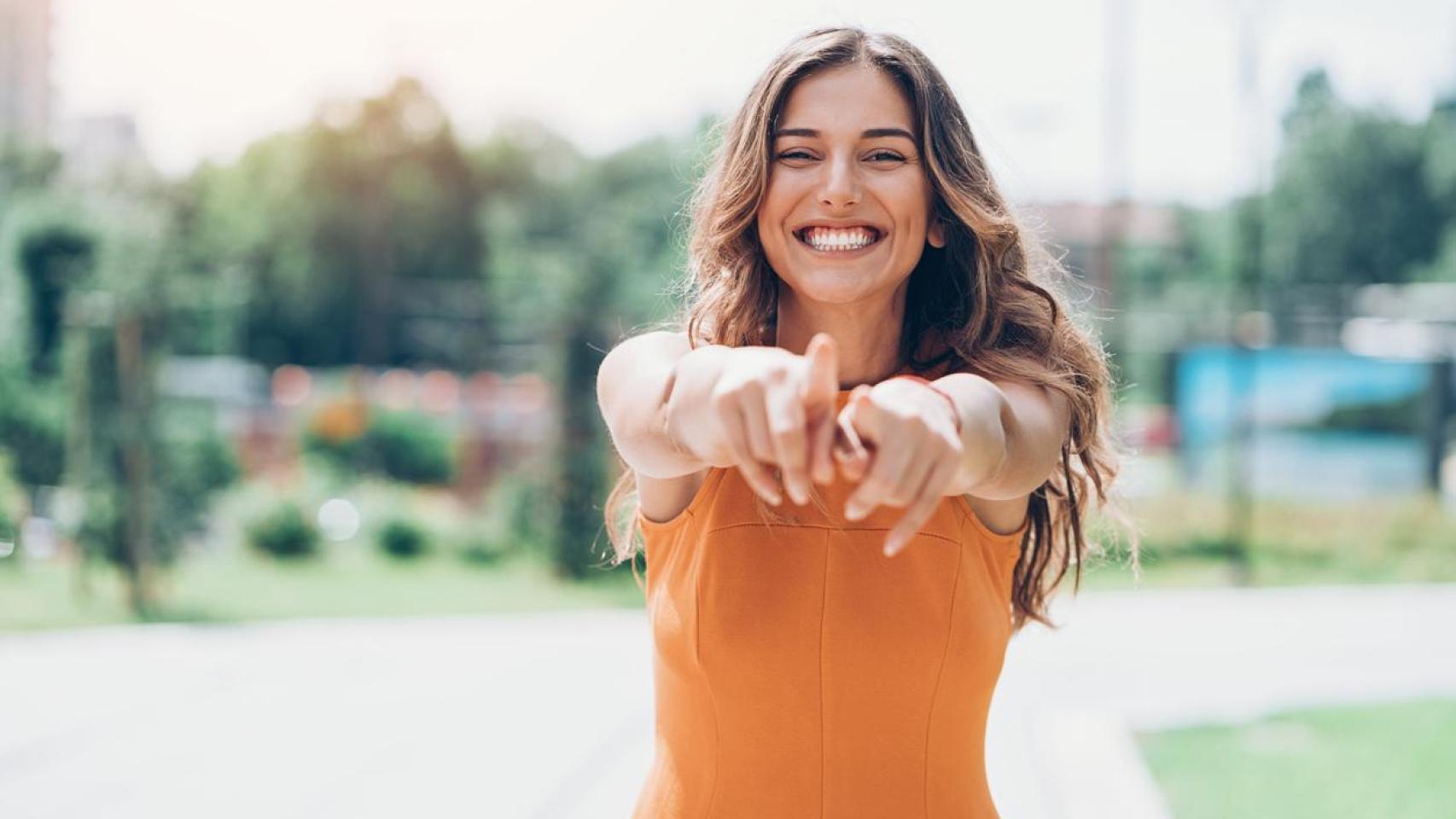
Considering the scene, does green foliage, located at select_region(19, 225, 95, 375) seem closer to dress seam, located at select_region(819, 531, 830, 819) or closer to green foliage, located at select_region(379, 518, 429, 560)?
green foliage, located at select_region(379, 518, 429, 560)

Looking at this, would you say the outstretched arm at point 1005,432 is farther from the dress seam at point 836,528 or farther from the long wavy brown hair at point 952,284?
the dress seam at point 836,528

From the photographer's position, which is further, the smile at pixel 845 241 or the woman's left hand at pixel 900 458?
the smile at pixel 845 241

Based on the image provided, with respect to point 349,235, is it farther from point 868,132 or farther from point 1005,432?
point 1005,432

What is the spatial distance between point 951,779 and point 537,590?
826 centimetres

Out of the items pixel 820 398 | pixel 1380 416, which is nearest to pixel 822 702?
pixel 820 398

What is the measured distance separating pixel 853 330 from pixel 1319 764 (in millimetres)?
4599

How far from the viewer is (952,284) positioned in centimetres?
168

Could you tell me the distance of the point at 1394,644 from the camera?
25.6 feet

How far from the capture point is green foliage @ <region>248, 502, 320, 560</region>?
33.4 ft

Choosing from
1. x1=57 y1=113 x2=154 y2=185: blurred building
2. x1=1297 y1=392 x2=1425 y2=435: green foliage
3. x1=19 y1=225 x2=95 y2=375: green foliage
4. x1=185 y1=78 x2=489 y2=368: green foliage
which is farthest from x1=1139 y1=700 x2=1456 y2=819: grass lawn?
x1=185 y1=78 x2=489 y2=368: green foliage

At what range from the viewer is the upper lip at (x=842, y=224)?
1477mm

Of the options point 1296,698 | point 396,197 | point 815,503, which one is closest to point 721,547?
point 815,503

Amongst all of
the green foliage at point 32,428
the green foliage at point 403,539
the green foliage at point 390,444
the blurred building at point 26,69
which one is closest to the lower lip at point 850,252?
the green foliage at point 32,428

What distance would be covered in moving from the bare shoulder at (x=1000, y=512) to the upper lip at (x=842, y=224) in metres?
0.32
